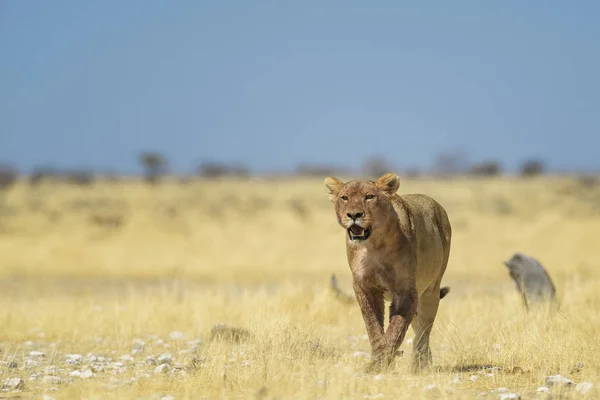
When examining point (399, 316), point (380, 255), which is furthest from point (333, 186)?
point (399, 316)

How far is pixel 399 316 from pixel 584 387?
5.51 ft

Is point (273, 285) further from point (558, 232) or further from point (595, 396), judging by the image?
point (595, 396)

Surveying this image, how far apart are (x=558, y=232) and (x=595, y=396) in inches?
966

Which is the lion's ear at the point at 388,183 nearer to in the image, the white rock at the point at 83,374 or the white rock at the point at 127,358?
the white rock at the point at 83,374

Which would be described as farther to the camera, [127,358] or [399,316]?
[127,358]

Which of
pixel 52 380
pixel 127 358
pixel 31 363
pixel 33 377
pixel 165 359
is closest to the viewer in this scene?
pixel 52 380

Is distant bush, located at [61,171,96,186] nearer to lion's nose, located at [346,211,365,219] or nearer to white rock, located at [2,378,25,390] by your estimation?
white rock, located at [2,378,25,390]

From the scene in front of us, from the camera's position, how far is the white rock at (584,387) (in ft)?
24.5

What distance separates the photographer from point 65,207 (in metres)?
53.7

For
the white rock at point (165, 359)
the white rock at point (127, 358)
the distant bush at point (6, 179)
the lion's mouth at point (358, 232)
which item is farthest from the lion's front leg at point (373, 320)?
the distant bush at point (6, 179)

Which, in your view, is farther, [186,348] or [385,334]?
[186,348]

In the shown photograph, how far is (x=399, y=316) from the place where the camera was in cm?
816

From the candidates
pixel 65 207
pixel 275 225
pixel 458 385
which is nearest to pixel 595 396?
pixel 458 385

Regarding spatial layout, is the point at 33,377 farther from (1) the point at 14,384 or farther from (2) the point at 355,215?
(2) the point at 355,215
